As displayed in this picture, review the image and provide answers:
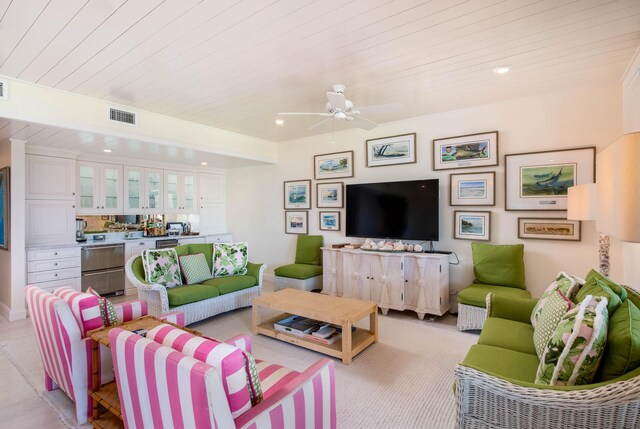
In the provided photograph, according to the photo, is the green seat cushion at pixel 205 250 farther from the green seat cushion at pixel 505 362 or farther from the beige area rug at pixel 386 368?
the green seat cushion at pixel 505 362

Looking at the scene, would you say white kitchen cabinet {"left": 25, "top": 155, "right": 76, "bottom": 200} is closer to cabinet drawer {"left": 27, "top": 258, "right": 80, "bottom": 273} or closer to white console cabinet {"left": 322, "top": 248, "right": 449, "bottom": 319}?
cabinet drawer {"left": 27, "top": 258, "right": 80, "bottom": 273}

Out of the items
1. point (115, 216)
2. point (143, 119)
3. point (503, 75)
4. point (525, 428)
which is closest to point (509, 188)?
point (503, 75)

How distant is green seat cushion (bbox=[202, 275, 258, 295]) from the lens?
409cm

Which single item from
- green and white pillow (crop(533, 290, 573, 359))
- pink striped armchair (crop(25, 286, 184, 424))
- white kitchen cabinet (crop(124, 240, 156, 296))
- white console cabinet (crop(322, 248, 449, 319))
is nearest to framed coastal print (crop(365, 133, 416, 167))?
white console cabinet (crop(322, 248, 449, 319))

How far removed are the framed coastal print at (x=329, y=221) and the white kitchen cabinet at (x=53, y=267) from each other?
3737mm

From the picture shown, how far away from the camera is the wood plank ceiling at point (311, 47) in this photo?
211 centimetres

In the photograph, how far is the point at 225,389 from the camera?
1205mm

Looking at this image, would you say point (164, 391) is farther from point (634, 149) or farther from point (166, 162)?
point (166, 162)

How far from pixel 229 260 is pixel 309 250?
1.48 metres

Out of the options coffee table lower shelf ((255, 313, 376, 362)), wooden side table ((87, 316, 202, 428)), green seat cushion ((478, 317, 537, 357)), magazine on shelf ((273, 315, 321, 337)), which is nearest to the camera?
wooden side table ((87, 316, 202, 428))

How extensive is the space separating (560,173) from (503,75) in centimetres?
136

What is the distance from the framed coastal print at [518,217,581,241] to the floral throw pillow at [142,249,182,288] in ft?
14.1

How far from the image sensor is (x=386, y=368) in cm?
281

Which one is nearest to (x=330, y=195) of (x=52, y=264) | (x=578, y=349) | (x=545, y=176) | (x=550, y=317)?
(x=545, y=176)
